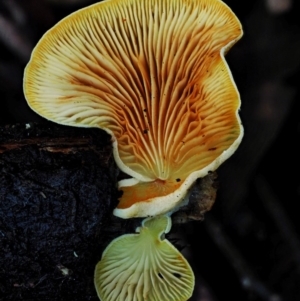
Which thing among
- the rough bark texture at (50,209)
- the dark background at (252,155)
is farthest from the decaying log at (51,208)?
the dark background at (252,155)

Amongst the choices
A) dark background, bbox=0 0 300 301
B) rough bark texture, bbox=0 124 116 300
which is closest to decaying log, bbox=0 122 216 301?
rough bark texture, bbox=0 124 116 300

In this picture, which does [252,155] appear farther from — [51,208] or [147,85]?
[51,208]

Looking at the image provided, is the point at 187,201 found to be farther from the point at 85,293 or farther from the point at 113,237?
the point at 85,293

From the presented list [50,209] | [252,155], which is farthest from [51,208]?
[252,155]

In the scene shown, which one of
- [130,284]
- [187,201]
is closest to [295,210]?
[187,201]

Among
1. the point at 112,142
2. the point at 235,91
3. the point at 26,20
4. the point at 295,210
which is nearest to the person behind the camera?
the point at 235,91

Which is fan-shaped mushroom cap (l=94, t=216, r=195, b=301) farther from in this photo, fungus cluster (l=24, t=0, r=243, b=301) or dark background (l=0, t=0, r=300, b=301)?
dark background (l=0, t=0, r=300, b=301)
